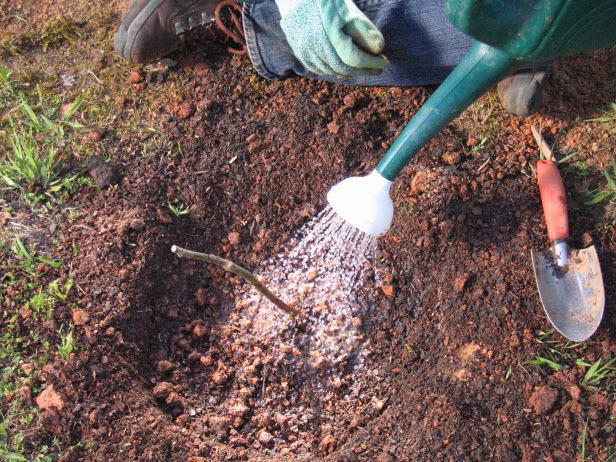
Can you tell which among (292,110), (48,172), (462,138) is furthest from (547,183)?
(48,172)

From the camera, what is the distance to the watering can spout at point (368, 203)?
57.8 inches

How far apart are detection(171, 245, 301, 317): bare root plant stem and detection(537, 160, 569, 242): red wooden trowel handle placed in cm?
67

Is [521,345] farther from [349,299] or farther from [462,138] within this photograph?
[462,138]

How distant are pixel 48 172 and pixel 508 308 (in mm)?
1219

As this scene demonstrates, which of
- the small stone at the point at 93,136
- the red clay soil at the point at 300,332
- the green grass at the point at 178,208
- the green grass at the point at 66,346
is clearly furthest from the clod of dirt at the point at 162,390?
the small stone at the point at 93,136

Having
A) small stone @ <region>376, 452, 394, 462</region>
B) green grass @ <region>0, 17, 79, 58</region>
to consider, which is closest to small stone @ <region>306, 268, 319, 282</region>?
small stone @ <region>376, 452, 394, 462</region>

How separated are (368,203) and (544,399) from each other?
59 centimetres

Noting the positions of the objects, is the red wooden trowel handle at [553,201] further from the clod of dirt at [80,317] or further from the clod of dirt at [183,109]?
the clod of dirt at [80,317]

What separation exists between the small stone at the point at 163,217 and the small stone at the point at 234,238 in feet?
0.52

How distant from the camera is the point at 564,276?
1.62 metres

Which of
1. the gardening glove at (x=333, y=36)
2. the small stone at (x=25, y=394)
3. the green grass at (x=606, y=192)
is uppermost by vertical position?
the gardening glove at (x=333, y=36)

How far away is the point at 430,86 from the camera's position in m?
1.90

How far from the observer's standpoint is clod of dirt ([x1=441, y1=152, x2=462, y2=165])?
177 cm

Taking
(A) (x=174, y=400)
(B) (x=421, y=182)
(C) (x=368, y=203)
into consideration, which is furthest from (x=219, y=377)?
(B) (x=421, y=182)
